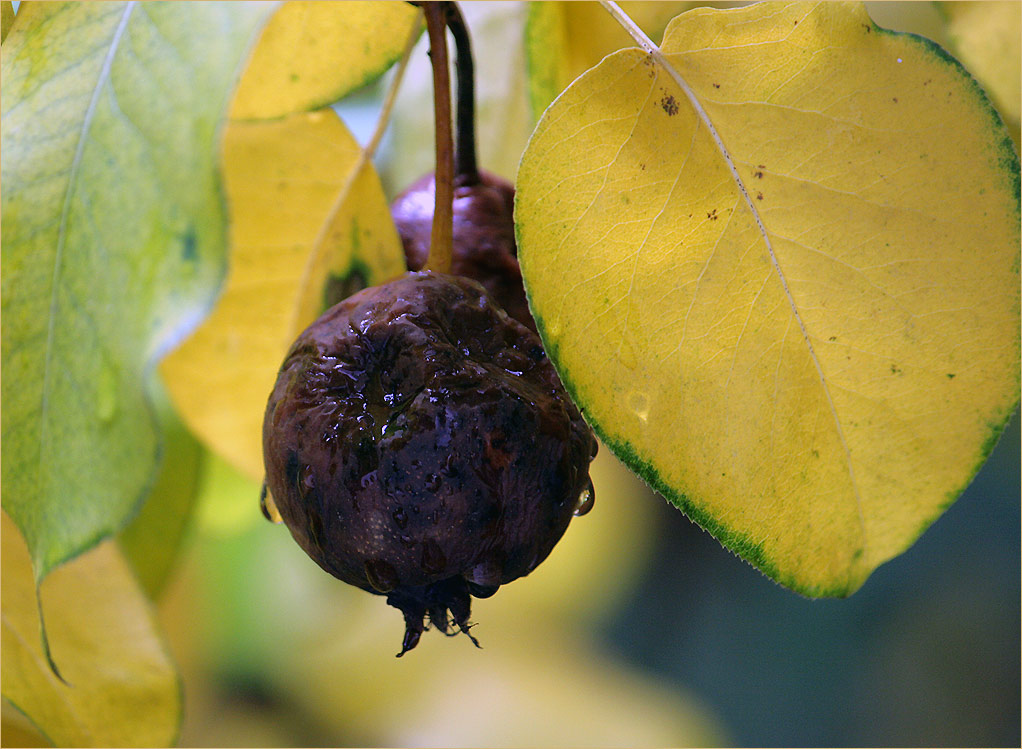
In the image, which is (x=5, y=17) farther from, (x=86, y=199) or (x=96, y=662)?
(x=96, y=662)

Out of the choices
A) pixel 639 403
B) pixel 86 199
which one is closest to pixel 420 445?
pixel 639 403

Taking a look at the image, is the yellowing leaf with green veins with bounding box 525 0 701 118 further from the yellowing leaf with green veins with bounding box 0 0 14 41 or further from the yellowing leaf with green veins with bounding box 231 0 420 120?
the yellowing leaf with green veins with bounding box 0 0 14 41

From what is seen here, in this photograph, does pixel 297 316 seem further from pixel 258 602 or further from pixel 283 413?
pixel 258 602

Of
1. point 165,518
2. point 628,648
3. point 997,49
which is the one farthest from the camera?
point 628,648

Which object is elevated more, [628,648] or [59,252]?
[59,252]

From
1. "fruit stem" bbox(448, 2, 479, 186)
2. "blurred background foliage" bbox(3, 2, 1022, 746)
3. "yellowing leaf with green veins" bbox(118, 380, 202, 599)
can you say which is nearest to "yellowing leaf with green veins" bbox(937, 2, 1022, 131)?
"fruit stem" bbox(448, 2, 479, 186)
